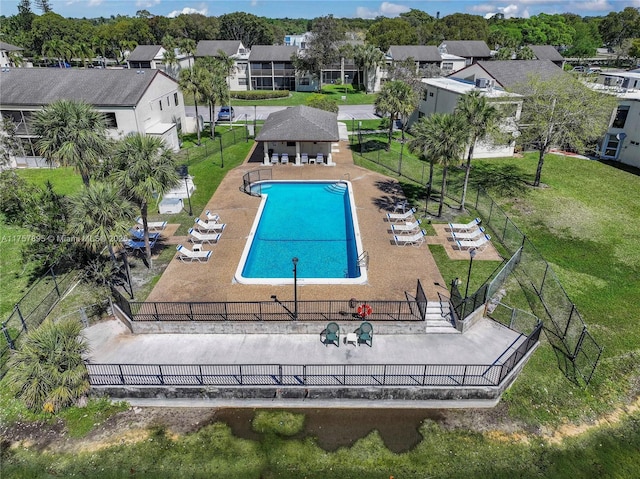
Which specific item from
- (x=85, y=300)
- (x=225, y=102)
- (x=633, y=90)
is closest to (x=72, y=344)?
(x=85, y=300)

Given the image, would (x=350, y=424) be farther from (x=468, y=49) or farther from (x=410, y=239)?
(x=468, y=49)

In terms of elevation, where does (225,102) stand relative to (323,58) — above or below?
below

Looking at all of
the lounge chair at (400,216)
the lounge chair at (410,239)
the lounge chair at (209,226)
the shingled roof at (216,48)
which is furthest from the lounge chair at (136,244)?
the shingled roof at (216,48)

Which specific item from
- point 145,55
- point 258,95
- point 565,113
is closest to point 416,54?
point 258,95

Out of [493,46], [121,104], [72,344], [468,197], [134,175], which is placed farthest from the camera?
[493,46]

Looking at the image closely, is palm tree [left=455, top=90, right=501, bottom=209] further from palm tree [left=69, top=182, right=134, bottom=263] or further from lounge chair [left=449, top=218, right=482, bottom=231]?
palm tree [left=69, top=182, right=134, bottom=263]

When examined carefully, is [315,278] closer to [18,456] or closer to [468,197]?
[18,456]

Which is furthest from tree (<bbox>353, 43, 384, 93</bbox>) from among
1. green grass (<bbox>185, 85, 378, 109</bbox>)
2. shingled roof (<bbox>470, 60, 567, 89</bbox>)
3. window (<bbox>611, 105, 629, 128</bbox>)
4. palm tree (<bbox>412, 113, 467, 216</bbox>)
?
palm tree (<bbox>412, 113, 467, 216</bbox>)
